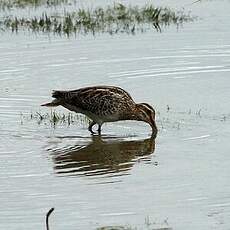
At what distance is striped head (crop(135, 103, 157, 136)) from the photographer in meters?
12.9

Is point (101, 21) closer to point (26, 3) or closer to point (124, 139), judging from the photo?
point (26, 3)

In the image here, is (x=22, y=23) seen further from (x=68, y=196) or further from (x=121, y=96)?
(x=68, y=196)

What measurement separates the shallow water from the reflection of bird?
19 centimetres

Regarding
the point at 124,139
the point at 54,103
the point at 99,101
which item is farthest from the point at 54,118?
the point at 124,139

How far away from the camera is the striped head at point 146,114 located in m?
12.9

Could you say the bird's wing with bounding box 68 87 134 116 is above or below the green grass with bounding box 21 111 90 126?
above

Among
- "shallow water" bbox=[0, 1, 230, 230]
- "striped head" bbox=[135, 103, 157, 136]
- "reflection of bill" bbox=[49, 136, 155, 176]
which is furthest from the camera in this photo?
"striped head" bbox=[135, 103, 157, 136]

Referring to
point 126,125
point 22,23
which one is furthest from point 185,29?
point 126,125

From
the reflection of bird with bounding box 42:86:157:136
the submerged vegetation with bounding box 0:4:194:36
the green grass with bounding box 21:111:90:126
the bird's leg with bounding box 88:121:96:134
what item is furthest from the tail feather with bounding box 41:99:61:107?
the submerged vegetation with bounding box 0:4:194:36

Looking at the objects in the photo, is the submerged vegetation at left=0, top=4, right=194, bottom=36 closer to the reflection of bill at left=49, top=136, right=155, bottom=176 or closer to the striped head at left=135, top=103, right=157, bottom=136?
the striped head at left=135, top=103, right=157, bottom=136

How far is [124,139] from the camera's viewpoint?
12508 millimetres

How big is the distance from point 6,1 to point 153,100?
941 cm

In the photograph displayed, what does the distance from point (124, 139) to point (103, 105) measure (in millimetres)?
742

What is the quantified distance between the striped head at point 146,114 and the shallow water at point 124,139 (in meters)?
0.15
